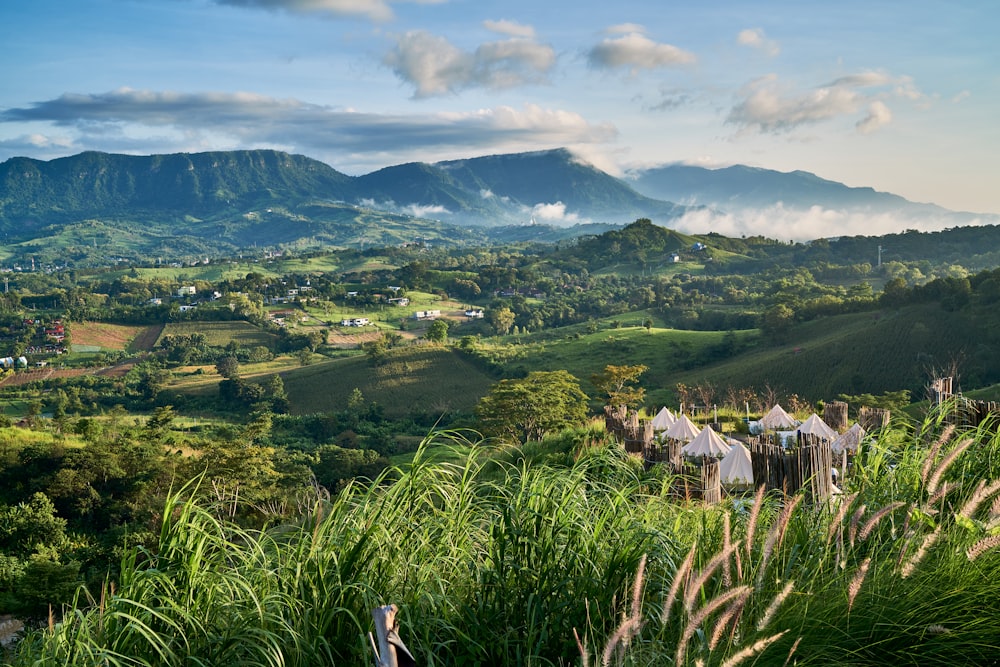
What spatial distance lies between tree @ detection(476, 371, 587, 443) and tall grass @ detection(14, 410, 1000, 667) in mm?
27865

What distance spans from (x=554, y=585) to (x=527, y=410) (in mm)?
29972

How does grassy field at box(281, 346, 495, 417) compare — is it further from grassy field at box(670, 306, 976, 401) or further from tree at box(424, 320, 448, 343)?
grassy field at box(670, 306, 976, 401)

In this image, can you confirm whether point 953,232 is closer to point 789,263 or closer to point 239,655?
point 789,263

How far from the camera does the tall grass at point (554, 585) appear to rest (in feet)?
8.13

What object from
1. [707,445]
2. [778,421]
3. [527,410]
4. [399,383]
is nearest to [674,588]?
[707,445]

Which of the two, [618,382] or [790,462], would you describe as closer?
[790,462]

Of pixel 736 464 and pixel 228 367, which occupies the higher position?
pixel 736 464

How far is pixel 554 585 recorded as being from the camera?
2975 mm

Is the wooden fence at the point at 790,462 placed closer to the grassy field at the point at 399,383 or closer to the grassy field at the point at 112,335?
the grassy field at the point at 399,383

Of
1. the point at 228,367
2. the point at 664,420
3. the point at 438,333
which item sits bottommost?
the point at 228,367

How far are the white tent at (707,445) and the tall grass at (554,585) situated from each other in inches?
457

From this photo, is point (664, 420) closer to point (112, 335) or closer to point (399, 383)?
point (399, 383)

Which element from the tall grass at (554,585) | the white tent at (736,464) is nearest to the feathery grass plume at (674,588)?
the tall grass at (554,585)

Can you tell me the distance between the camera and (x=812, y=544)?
311cm
